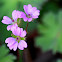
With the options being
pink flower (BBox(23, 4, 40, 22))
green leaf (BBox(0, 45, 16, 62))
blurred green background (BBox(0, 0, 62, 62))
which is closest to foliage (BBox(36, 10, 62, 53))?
blurred green background (BBox(0, 0, 62, 62))

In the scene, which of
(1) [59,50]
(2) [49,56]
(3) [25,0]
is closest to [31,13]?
(3) [25,0]

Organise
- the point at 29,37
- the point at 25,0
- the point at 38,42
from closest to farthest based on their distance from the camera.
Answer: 1. the point at 25,0
2. the point at 38,42
3. the point at 29,37

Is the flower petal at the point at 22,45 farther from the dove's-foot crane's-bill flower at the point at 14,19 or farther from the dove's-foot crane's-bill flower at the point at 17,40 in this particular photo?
the dove's-foot crane's-bill flower at the point at 14,19

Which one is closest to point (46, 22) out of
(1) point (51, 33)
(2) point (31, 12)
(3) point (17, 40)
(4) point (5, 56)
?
(1) point (51, 33)

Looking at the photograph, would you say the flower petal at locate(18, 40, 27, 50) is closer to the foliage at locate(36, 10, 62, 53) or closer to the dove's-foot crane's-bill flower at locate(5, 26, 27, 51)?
the dove's-foot crane's-bill flower at locate(5, 26, 27, 51)

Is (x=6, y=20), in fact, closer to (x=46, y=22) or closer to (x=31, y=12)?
(x=31, y=12)

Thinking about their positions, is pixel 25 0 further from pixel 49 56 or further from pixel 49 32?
pixel 49 56
